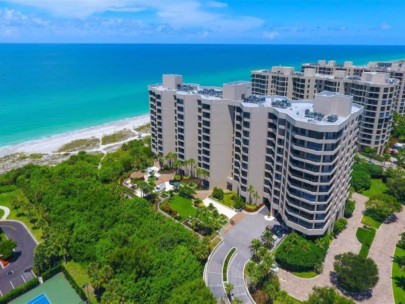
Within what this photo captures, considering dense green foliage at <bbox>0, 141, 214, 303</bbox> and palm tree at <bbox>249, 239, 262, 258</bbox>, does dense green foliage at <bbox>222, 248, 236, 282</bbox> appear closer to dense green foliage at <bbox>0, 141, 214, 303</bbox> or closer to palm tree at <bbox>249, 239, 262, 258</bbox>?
palm tree at <bbox>249, 239, 262, 258</bbox>

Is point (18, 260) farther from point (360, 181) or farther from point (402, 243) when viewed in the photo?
point (360, 181)

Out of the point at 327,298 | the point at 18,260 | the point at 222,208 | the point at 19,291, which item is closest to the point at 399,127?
the point at 222,208

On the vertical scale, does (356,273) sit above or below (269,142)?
below

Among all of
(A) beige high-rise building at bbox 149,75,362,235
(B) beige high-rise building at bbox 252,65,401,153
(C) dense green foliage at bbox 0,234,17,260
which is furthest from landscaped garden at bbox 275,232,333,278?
(B) beige high-rise building at bbox 252,65,401,153

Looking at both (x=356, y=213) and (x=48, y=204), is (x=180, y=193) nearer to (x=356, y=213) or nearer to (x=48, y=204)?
(x=48, y=204)

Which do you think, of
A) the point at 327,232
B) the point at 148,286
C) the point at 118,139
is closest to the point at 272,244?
the point at 327,232

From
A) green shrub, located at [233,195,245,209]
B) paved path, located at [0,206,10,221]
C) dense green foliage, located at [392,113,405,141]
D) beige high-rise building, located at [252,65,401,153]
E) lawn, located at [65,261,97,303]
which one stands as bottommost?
lawn, located at [65,261,97,303]
